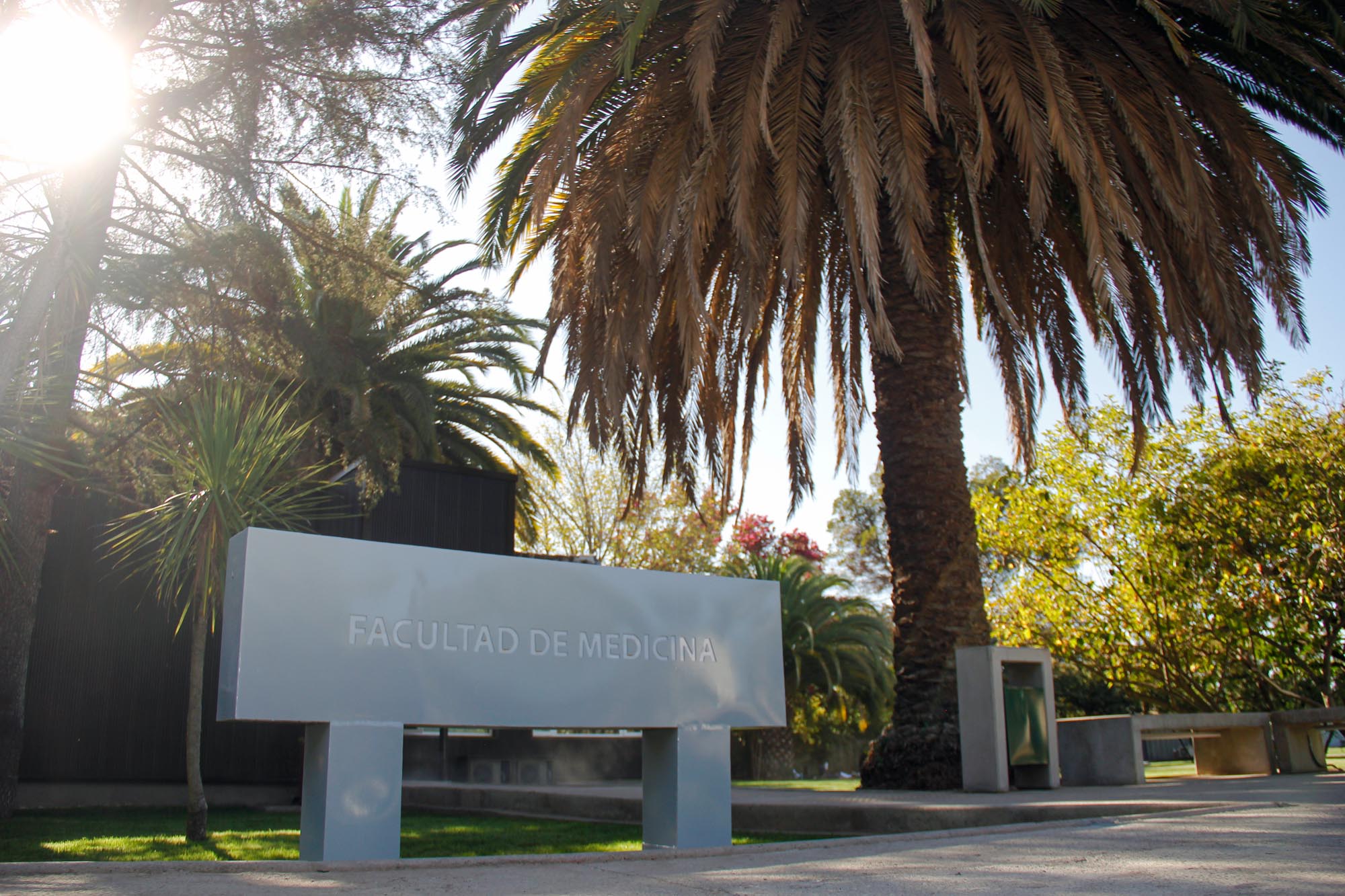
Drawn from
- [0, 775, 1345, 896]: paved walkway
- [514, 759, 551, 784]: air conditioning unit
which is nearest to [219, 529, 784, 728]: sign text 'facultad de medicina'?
[0, 775, 1345, 896]: paved walkway

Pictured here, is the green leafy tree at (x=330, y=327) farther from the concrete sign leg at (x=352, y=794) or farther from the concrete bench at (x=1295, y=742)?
the concrete bench at (x=1295, y=742)

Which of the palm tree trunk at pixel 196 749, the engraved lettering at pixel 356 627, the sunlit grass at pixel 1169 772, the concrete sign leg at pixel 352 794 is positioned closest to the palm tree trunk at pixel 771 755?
the sunlit grass at pixel 1169 772

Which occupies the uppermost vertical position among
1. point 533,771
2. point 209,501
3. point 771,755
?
point 209,501

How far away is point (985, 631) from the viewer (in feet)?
35.2

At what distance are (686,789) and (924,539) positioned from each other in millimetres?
4925

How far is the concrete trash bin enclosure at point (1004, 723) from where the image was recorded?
9.88 meters

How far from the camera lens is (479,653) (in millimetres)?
6102

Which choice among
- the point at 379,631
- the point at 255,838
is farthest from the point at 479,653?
the point at 255,838

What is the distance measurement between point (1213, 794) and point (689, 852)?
4.81 meters

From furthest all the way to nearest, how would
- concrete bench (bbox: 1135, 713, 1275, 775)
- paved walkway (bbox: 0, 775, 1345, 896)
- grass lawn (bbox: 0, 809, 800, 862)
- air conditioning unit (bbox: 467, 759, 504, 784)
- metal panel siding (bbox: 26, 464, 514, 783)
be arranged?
air conditioning unit (bbox: 467, 759, 504, 784) < metal panel siding (bbox: 26, 464, 514, 783) < concrete bench (bbox: 1135, 713, 1275, 775) < grass lawn (bbox: 0, 809, 800, 862) < paved walkway (bbox: 0, 775, 1345, 896)

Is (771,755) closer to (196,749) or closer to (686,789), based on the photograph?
(196,749)

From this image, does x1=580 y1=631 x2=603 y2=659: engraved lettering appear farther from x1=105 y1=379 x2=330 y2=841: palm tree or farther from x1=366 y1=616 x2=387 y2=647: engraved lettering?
x1=105 y1=379 x2=330 y2=841: palm tree

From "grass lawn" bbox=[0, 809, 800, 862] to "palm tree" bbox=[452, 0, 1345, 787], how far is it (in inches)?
135

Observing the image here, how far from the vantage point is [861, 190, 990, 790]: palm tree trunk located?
1051cm
